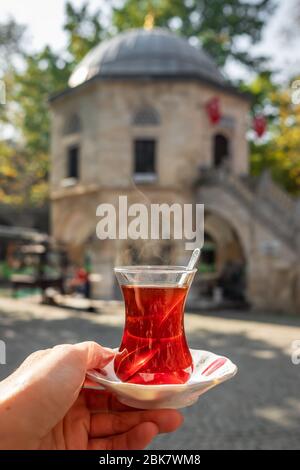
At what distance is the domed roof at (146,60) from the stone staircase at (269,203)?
4697mm

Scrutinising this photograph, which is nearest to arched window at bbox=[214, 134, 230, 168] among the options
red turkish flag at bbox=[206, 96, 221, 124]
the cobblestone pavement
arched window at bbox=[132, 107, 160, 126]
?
red turkish flag at bbox=[206, 96, 221, 124]

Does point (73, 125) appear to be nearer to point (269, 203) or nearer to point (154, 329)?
point (269, 203)

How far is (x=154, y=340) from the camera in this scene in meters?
1.67

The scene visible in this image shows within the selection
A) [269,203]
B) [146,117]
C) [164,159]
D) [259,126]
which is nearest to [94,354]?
[269,203]

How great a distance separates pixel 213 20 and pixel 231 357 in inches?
931

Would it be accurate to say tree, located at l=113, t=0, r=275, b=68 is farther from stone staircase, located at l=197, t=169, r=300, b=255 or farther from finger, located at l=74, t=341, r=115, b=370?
finger, located at l=74, t=341, r=115, b=370

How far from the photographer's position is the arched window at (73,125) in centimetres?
1991

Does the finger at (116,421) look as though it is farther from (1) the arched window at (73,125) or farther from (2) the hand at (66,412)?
(1) the arched window at (73,125)

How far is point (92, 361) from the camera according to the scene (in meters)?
1.71

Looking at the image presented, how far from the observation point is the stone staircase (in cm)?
1586

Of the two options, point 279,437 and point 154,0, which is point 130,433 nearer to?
point 279,437

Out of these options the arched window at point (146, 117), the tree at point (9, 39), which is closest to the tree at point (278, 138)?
the arched window at point (146, 117)

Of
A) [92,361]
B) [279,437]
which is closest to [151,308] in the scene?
[92,361]

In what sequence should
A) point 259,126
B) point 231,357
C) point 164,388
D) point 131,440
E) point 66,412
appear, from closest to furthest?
point 164,388
point 66,412
point 131,440
point 231,357
point 259,126
